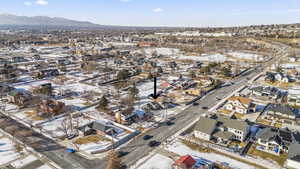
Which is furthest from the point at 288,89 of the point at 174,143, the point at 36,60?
the point at 36,60

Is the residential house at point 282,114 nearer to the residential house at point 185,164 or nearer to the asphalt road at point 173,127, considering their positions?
the asphalt road at point 173,127

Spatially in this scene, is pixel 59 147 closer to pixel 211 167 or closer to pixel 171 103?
pixel 211 167

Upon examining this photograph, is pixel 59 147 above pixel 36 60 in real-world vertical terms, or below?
below

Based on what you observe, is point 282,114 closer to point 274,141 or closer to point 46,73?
point 274,141

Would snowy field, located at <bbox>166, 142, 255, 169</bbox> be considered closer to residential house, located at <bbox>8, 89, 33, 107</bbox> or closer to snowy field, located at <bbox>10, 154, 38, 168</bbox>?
snowy field, located at <bbox>10, 154, 38, 168</bbox>

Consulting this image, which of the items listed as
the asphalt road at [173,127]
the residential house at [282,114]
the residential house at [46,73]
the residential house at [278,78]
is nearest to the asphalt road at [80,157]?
the asphalt road at [173,127]

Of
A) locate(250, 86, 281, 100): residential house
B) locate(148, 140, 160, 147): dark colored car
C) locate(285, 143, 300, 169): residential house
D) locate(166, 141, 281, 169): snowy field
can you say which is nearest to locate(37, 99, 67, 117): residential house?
locate(148, 140, 160, 147): dark colored car
